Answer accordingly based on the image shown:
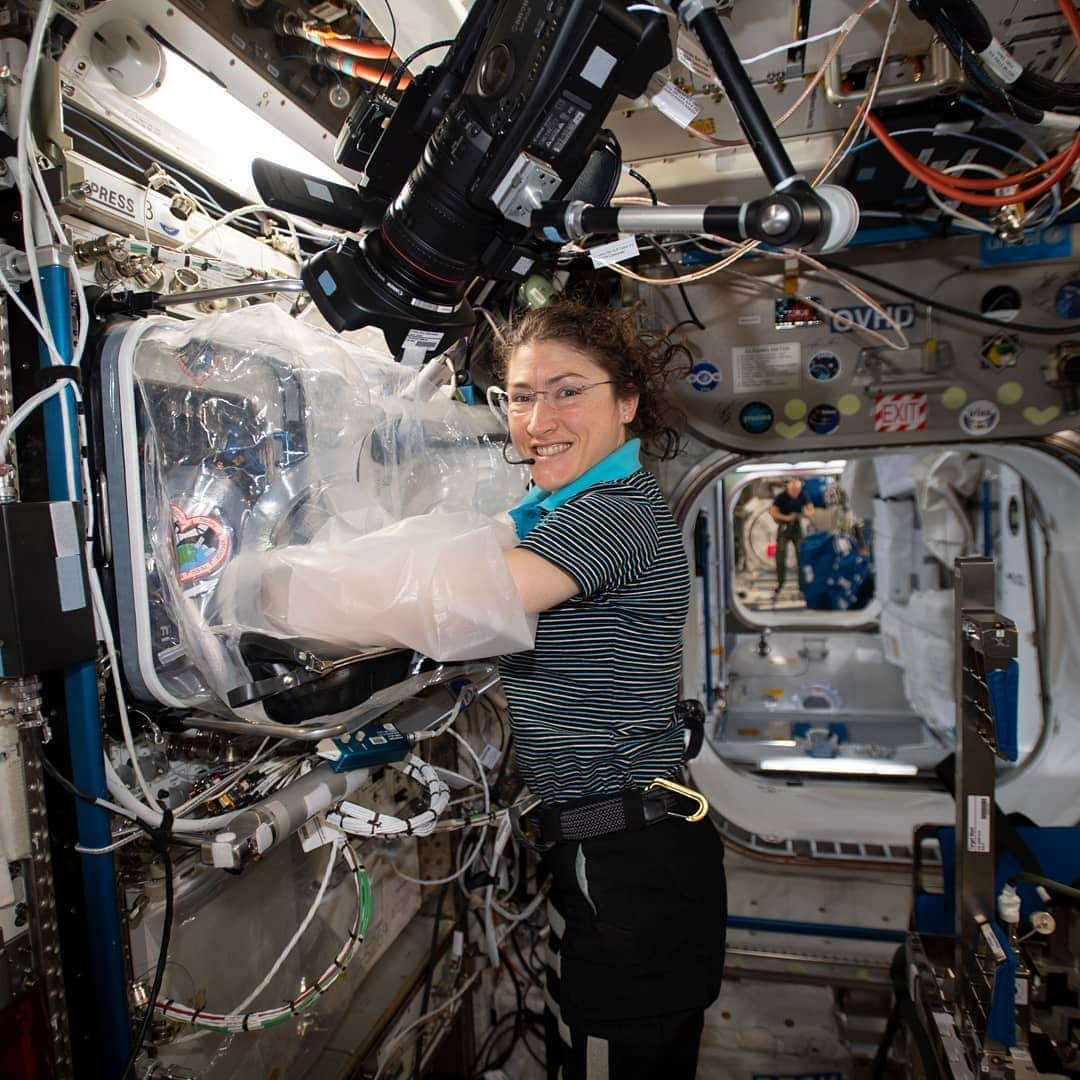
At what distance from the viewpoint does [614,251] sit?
122cm

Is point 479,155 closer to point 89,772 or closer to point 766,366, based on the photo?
point 89,772

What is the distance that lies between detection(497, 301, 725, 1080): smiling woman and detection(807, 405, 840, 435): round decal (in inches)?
58.4

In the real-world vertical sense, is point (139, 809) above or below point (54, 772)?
below

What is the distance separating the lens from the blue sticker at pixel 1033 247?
2.50 metres

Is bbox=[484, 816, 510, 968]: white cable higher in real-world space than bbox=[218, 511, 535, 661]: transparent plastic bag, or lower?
lower

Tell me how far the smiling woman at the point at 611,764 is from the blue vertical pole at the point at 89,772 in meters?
0.77

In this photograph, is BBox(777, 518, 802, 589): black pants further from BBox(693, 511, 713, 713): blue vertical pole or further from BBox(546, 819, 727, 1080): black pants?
BBox(546, 819, 727, 1080): black pants

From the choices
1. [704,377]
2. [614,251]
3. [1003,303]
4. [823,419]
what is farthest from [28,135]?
[1003,303]

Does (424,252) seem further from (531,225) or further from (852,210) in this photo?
(852,210)

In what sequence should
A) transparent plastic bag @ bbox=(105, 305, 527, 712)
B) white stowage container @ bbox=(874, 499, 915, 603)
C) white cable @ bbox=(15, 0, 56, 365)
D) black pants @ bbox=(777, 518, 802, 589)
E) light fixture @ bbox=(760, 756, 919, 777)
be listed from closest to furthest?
1. white cable @ bbox=(15, 0, 56, 365)
2. transparent plastic bag @ bbox=(105, 305, 527, 712)
3. light fixture @ bbox=(760, 756, 919, 777)
4. white stowage container @ bbox=(874, 499, 915, 603)
5. black pants @ bbox=(777, 518, 802, 589)

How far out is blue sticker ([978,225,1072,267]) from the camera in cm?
250

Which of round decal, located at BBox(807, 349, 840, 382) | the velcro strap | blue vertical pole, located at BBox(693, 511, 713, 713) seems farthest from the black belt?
blue vertical pole, located at BBox(693, 511, 713, 713)

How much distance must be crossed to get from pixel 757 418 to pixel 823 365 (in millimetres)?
332

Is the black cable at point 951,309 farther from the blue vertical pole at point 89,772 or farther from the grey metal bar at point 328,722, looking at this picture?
the blue vertical pole at point 89,772
